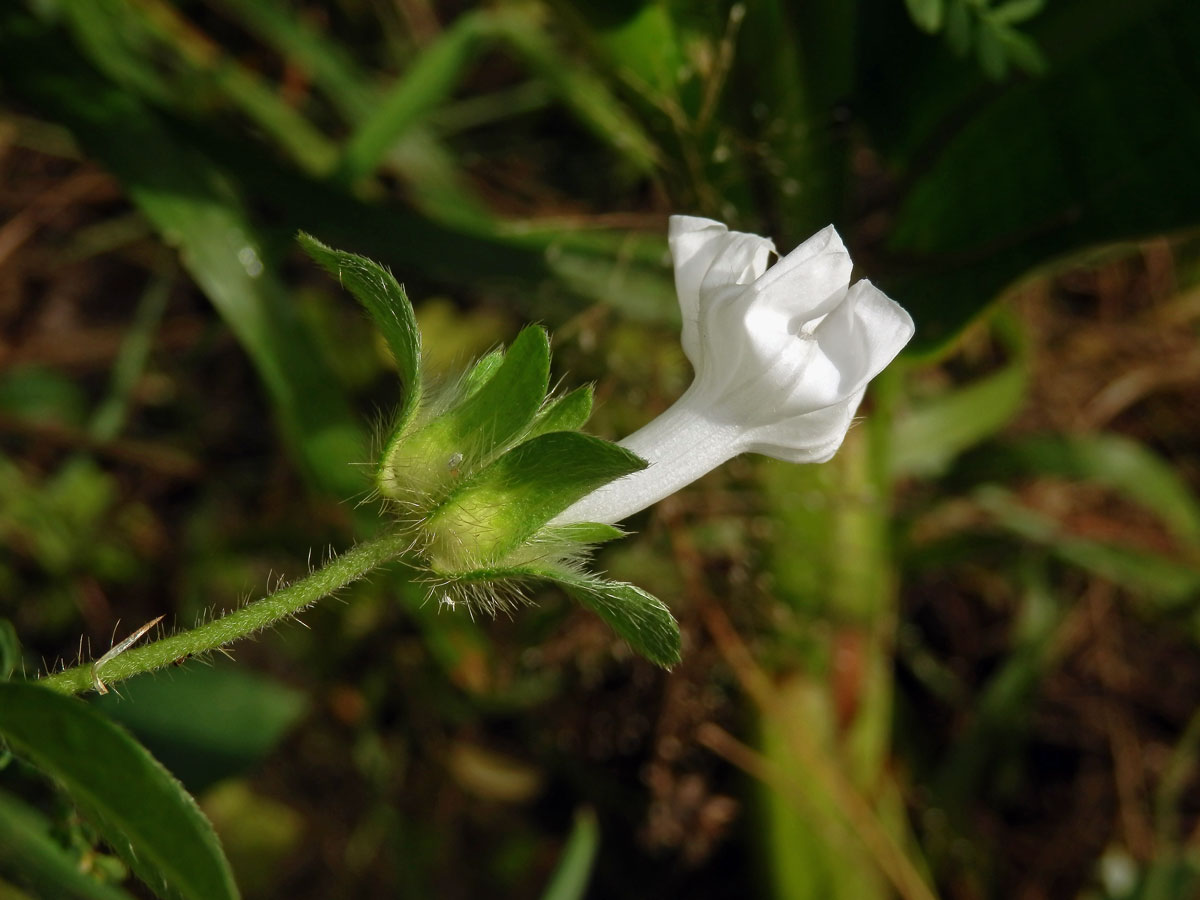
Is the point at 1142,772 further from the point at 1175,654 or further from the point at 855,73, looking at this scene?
the point at 855,73

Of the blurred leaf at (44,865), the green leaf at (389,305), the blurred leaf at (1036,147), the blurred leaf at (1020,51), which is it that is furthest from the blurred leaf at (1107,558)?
the blurred leaf at (44,865)

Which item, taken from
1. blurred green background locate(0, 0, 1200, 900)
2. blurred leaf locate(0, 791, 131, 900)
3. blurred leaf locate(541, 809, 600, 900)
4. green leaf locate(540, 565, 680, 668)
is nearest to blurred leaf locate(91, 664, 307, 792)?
blurred green background locate(0, 0, 1200, 900)

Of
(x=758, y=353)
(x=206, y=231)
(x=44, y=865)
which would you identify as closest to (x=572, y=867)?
(x=44, y=865)

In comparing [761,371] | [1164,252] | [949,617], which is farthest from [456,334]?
[1164,252]

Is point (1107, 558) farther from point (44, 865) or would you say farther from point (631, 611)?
point (44, 865)

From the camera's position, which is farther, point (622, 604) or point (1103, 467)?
point (1103, 467)

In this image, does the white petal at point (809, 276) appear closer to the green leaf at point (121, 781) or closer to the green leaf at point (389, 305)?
the green leaf at point (389, 305)
